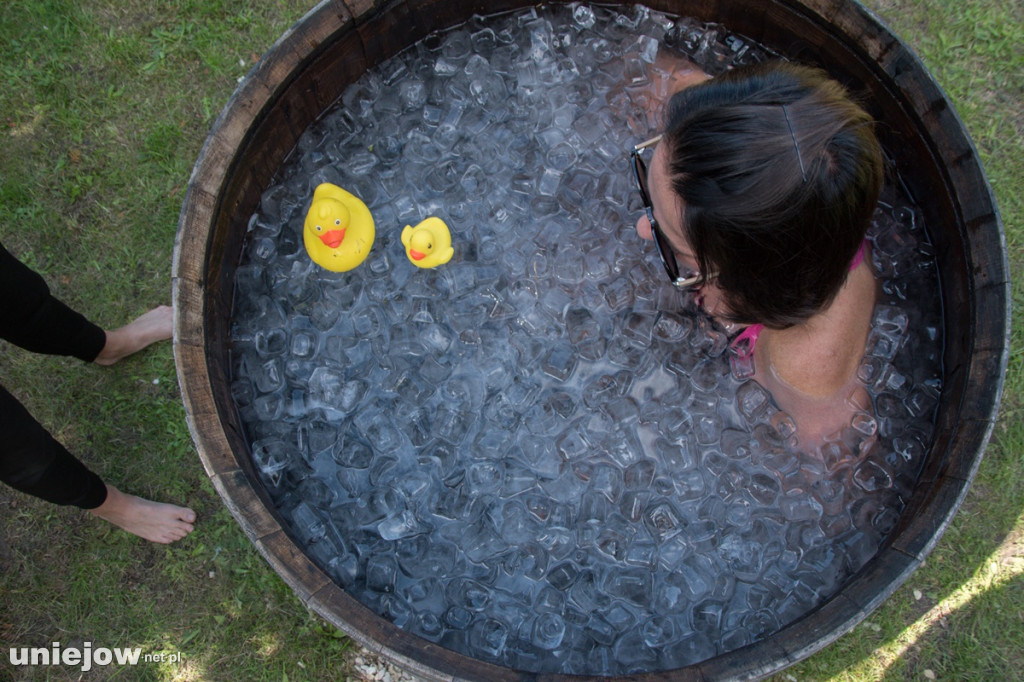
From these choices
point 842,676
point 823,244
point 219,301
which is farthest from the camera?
point 842,676

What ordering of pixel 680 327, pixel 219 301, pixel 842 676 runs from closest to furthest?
pixel 219 301, pixel 680 327, pixel 842 676

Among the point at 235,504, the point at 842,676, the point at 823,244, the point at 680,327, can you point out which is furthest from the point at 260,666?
the point at 823,244

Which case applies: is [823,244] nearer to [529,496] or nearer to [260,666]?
[529,496]

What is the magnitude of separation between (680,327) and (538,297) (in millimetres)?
411

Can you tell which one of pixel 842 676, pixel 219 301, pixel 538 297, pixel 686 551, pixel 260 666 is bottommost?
pixel 842 676

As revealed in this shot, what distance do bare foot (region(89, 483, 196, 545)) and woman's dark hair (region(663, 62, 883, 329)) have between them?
73.3 inches

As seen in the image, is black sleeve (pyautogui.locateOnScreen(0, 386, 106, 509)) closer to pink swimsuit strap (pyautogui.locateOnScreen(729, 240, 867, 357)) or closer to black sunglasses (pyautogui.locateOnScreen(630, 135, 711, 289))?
black sunglasses (pyautogui.locateOnScreen(630, 135, 711, 289))

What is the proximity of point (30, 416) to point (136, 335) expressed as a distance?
0.69 meters

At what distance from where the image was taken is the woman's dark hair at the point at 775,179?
137cm

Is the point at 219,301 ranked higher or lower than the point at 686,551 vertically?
higher

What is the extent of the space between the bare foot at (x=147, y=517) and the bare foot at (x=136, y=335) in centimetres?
43

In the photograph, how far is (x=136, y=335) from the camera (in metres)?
2.40

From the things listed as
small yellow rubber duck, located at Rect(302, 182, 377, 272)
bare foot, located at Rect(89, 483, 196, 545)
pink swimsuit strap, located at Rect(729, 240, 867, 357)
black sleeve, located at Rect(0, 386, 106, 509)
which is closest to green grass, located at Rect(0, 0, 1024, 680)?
bare foot, located at Rect(89, 483, 196, 545)

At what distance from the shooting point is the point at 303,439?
1904mm
